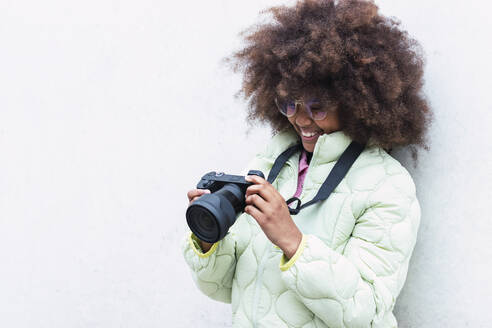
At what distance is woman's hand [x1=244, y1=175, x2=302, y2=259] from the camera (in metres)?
1.21

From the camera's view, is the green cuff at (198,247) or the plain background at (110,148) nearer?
the green cuff at (198,247)


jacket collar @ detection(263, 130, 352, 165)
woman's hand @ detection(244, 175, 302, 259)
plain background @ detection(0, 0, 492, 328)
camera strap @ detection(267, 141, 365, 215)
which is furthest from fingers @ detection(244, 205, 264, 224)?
plain background @ detection(0, 0, 492, 328)

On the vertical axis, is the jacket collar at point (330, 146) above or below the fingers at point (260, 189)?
above

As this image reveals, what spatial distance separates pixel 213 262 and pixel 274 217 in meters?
0.28

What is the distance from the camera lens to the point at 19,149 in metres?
2.23

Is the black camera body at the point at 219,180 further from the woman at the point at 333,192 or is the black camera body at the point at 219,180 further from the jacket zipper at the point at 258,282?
the jacket zipper at the point at 258,282

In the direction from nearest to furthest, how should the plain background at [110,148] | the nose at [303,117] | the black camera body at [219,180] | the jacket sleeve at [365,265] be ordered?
the jacket sleeve at [365,265] → the black camera body at [219,180] → the nose at [303,117] → the plain background at [110,148]

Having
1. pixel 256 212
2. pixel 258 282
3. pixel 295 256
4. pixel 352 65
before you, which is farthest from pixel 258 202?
pixel 352 65

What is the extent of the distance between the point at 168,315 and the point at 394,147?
103 cm

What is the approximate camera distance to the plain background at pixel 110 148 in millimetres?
2004

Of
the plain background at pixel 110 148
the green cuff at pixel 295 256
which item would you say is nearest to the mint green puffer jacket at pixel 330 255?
Result: the green cuff at pixel 295 256

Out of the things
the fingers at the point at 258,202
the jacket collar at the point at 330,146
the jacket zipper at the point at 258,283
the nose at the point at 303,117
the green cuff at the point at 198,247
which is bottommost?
the jacket zipper at the point at 258,283

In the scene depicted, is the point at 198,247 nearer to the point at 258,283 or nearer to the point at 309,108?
the point at 258,283

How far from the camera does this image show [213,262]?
1432mm
